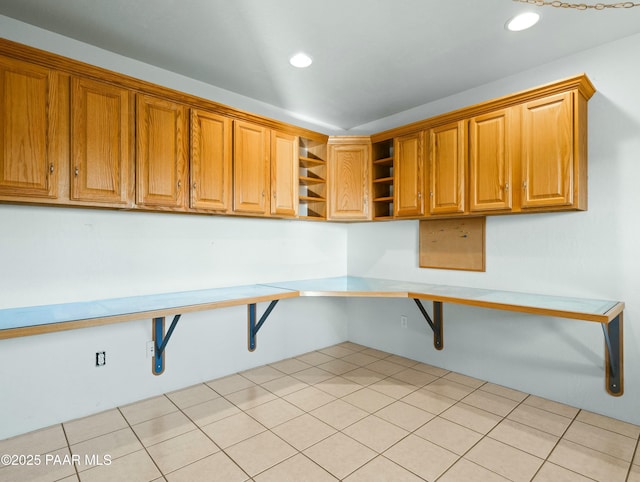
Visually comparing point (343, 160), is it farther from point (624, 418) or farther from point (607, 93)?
point (624, 418)

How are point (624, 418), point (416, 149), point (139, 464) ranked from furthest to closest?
point (416, 149), point (624, 418), point (139, 464)

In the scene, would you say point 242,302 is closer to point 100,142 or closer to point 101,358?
point 101,358

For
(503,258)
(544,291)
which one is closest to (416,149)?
(503,258)

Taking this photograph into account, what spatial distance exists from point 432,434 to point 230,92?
10.2ft

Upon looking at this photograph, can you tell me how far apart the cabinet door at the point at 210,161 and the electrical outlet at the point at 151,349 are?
1.08m

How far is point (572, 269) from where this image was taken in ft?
8.43

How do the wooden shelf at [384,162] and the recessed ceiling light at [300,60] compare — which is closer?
the recessed ceiling light at [300,60]

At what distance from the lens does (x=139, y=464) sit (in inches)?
75.0

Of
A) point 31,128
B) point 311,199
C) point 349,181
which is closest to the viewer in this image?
point 31,128

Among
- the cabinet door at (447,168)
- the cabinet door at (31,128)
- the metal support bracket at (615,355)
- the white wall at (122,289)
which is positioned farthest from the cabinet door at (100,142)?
the metal support bracket at (615,355)

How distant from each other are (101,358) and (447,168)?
2939 millimetres

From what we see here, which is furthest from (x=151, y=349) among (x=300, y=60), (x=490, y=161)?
(x=490, y=161)

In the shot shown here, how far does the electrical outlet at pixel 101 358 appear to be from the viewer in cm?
246

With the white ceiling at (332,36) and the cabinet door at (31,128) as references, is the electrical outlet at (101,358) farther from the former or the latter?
the white ceiling at (332,36)
